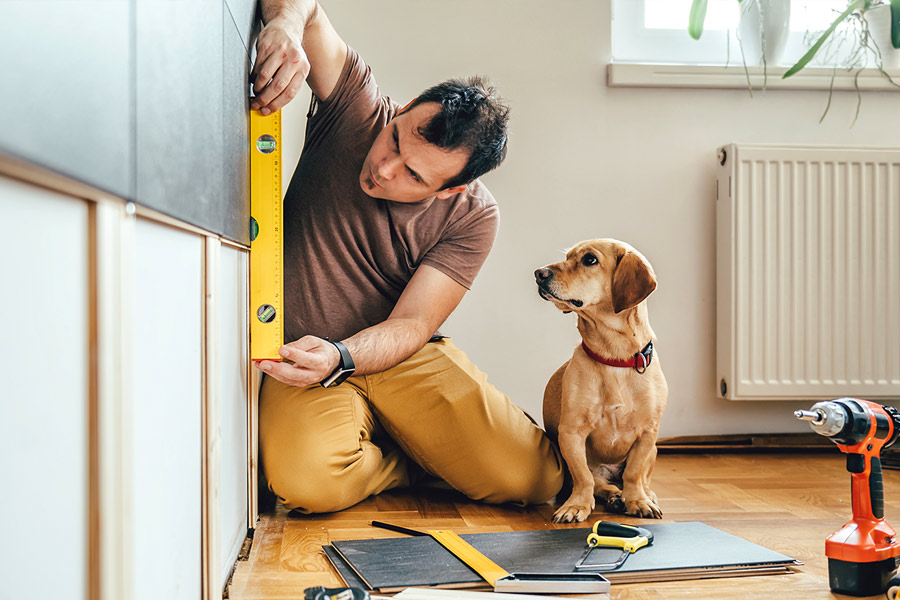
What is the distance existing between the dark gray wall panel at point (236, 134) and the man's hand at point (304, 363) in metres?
0.24

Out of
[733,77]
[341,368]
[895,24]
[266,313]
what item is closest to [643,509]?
[341,368]

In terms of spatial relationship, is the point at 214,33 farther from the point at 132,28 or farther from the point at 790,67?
the point at 790,67

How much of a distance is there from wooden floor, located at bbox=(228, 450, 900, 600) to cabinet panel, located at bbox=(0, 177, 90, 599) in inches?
25.6

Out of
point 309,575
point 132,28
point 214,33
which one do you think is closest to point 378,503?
point 309,575

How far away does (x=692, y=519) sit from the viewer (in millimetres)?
1582

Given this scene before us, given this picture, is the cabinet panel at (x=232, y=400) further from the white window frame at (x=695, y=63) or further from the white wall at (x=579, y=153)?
the white window frame at (x=695, y=63)

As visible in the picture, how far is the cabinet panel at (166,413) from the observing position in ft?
2.17

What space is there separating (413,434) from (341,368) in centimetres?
28

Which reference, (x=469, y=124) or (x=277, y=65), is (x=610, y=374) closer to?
(x=469, y=124)

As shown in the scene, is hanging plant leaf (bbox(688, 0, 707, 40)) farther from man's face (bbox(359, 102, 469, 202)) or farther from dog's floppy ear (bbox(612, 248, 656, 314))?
man's face (bbox(359, 102, 469, 202))

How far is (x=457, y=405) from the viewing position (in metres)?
1.70

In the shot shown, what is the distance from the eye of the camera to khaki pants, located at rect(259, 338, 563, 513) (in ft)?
5.14

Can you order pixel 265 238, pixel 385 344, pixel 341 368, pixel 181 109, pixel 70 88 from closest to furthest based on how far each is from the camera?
pixel 70 88 → pixel 181 109 → pixel 265 238 → pixel 341 368 → pixel 385 344

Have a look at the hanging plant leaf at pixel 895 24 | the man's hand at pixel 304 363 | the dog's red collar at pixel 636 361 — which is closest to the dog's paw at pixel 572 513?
the dog's red collar at pixel 636 361
